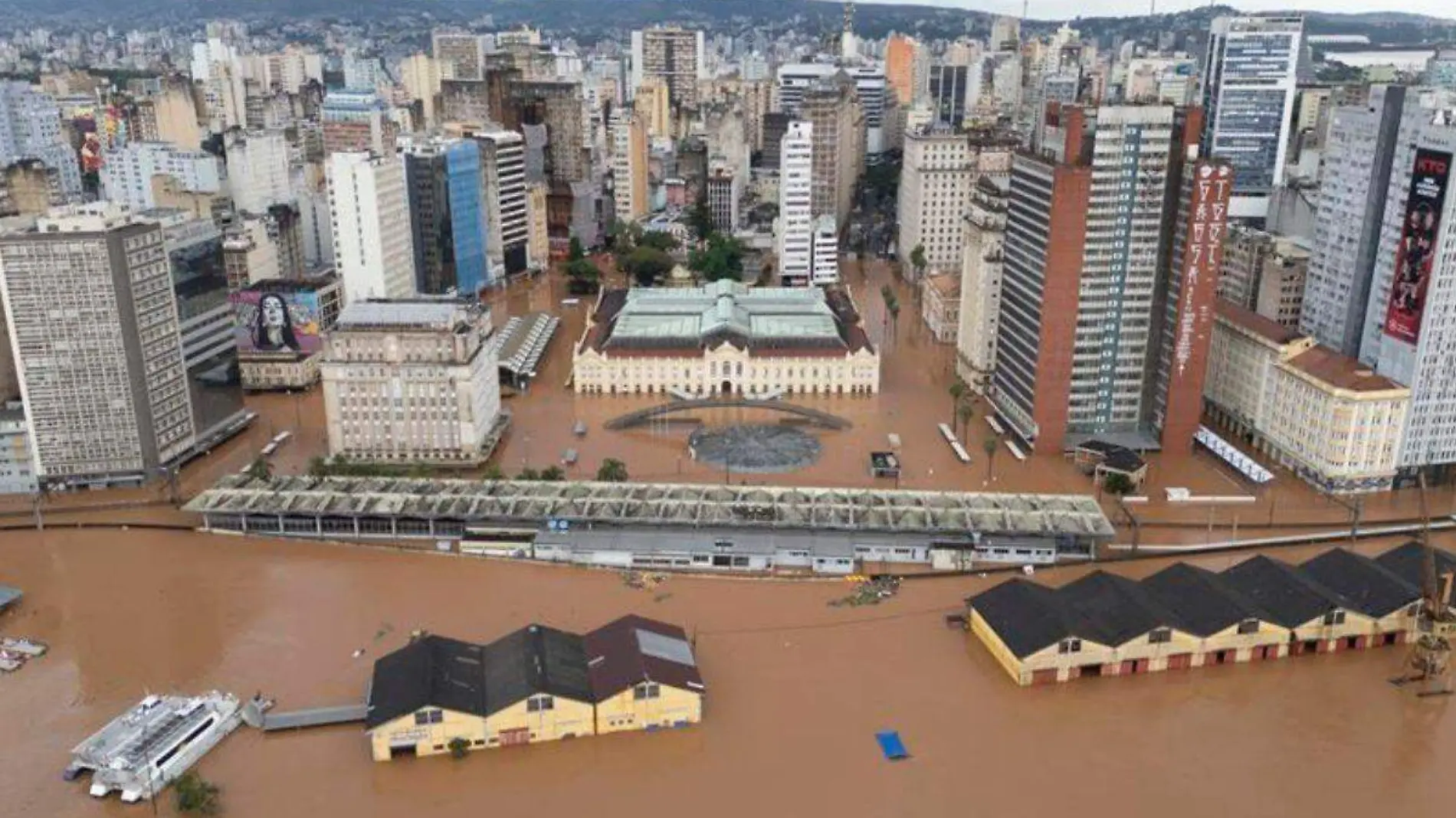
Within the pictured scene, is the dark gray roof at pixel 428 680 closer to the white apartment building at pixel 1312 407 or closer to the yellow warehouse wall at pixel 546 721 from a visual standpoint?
the yellow warehouse wall at pixel 546 721

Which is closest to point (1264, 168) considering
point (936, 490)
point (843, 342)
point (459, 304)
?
point (843, 342)

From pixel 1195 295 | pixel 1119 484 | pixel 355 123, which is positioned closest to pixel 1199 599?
pixel 1119 484

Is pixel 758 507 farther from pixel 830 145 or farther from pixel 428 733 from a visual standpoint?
pixel 830 145

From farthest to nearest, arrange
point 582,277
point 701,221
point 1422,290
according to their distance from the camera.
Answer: point 701,221 → point 582,277 → point 1422,290

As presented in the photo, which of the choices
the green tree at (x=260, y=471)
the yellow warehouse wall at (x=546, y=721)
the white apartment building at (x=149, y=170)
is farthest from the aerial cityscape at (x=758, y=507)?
the white apartment building at (x=149, y=170)

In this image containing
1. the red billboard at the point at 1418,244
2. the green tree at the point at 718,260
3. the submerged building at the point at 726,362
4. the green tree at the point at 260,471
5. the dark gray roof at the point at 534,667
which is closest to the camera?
the dark gray roof at the point at 534,667

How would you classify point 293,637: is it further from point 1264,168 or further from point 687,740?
point 1264,168

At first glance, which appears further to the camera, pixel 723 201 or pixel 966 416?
pixel 723 201
